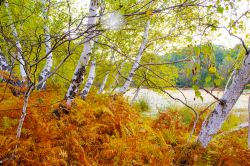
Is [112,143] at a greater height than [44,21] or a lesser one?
lesser

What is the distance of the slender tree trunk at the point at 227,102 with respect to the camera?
3.33 meters

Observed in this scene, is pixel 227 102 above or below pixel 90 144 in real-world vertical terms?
above

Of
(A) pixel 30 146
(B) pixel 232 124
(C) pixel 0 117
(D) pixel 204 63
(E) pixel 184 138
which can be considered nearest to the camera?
(D) pixel 204 63

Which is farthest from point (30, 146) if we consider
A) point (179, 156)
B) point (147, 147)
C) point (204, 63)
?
point (204, 63)

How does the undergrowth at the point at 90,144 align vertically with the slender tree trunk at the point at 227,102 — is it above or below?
below

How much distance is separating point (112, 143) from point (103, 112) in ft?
4.91

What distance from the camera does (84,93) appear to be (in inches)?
276

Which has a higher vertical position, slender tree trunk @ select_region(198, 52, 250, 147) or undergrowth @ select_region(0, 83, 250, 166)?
slender tree trunk @ select_region(198, 52, 250, 147)

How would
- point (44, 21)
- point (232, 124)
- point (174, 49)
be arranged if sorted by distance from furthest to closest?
point (174, 49) → point (232, 124) → point (44, 21)

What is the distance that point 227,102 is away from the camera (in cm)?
351

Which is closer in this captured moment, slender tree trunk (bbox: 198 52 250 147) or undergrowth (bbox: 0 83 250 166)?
slender tree trunk (bbox: 198 52 250 147)

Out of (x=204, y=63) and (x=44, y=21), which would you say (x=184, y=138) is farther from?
(x=44, y=21)

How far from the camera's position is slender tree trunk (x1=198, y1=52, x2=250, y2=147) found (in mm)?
3333

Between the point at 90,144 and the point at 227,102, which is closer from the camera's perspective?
the point at 227,102
